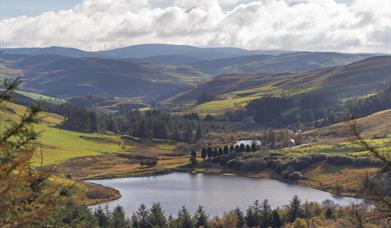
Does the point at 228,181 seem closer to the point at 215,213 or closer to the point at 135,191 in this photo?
the point at 135,191

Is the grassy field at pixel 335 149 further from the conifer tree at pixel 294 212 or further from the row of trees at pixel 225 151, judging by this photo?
the conifer tree at pixel 294 212

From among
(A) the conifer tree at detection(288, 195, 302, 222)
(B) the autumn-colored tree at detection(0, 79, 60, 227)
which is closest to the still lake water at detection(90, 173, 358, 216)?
(A) the conifer tree at detection(288, 195, 302, 222)

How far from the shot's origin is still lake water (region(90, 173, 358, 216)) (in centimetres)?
11523

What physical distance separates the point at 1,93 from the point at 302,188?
129 meters

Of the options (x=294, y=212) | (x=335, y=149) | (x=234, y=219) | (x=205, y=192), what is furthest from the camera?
(x=335, y=149)

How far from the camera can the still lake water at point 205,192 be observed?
115225mm

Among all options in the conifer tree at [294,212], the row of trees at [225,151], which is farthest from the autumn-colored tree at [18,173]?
the row of trees at [225,151]

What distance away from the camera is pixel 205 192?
424 ft

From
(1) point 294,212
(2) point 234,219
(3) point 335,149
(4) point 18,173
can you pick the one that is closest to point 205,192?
(1) point 294,212

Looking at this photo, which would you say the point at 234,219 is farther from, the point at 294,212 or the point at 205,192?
the point at 205,192

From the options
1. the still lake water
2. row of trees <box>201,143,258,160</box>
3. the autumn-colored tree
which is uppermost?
the autumn-colored tree

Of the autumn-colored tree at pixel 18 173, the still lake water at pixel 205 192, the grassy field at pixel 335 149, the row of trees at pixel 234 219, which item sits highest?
the autumn-colored tree at pixel 18 173

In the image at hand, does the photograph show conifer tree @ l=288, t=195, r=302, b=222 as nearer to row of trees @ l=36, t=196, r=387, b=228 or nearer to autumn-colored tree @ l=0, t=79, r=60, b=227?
row of trees @ l=36, t=196, r=387, b=228

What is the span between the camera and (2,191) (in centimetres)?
1227
